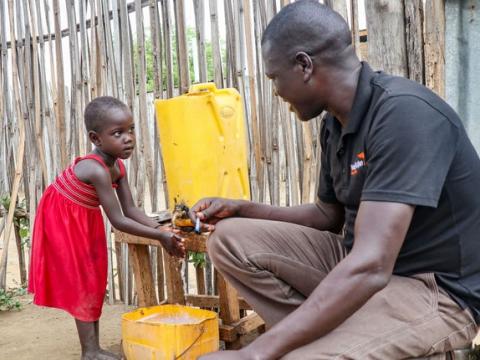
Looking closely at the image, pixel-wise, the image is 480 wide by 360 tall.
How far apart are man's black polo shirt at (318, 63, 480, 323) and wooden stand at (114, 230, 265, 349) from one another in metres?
1.15

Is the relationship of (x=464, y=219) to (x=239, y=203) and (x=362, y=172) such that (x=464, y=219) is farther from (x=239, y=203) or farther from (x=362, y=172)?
(x=239, y=203)

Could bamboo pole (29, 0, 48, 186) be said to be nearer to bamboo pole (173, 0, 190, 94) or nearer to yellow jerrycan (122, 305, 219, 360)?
bamboo pole (173, 0, 190, 94)

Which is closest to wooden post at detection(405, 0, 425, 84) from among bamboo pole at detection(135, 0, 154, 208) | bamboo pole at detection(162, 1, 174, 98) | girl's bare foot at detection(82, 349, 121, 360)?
bamboo pole at detection(162, 1, 174, 98)

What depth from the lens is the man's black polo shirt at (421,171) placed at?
5.08 feet

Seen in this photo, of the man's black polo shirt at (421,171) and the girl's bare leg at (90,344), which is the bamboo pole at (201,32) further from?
the man's black polo shirt at (421,171)

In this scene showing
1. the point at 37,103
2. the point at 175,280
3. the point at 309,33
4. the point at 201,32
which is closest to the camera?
the point at 309,33

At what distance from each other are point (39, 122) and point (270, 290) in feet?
9.29

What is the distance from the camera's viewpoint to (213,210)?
7.66 ft

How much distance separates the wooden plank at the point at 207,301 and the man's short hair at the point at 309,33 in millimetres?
1794

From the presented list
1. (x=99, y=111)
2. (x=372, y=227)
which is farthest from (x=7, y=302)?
(x=372, y=227)

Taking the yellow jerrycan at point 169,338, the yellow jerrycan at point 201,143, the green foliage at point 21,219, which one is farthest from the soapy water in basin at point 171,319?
the green foliage at point 21,219

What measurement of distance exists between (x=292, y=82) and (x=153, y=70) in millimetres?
2244

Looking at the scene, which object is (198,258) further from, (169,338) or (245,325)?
(169,338)

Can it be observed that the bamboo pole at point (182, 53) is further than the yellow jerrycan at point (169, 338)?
Yes
